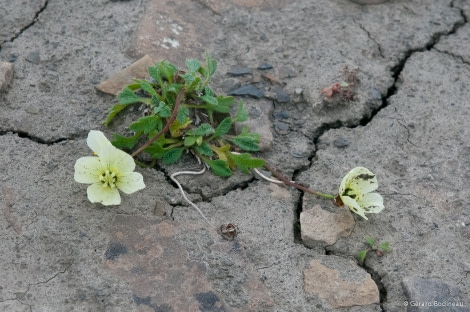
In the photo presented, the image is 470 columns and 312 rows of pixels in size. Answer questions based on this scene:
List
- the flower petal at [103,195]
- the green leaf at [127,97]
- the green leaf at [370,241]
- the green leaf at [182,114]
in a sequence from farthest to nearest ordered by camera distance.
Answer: the green leaf at [127,97] → the green leaf at [182,114] → the green leaf at [370,241] → the flower petal at [103,195]

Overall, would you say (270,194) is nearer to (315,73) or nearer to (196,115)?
(196,115)

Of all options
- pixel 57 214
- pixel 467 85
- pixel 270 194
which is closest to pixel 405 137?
pixel 467 85

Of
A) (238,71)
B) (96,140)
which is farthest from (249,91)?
(96,140)

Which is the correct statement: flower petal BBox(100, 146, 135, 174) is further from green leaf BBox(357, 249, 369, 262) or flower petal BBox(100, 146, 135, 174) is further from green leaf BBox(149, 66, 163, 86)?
green leaf BBox(357, 249, 369, 262)

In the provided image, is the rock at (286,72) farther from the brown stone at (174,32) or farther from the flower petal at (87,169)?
the flower petal at (87,169)

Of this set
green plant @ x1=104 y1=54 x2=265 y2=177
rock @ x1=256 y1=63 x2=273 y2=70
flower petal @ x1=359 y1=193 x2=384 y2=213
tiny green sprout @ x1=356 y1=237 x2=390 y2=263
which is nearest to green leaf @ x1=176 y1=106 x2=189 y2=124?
green plant @ x1=104 y1=54 x2=265 y2=177

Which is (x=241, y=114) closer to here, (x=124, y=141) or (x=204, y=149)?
(x=204, y=149)

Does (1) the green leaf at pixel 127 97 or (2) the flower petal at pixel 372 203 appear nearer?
(2) the flower petal at pixel 372 203

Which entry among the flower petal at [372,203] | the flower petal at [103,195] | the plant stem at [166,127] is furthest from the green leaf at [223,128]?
the flower petal at [372,203]
